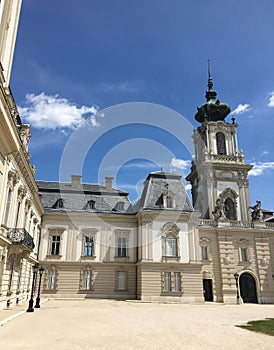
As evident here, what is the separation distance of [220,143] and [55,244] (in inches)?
1009

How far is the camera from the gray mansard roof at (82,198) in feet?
109

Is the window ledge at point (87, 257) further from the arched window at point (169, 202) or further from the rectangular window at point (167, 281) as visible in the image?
the arched window at point (169, 202)

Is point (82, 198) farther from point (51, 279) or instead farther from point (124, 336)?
point (124, 336)

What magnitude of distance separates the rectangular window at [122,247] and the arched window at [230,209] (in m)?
13.5

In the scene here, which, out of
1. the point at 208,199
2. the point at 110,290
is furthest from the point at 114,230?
the point at 208,199

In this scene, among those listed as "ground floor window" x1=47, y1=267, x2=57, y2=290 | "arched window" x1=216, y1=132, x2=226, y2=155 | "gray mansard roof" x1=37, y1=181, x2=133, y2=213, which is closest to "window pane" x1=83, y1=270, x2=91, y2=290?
"ground floor window" x1=47, y1=267, x2=57, y2=290

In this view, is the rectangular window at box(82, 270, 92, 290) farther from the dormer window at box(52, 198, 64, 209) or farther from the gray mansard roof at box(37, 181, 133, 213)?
the dormer window at box(52, 198, 64, 209)

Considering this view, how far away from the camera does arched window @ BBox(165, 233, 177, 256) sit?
3017 centimetres

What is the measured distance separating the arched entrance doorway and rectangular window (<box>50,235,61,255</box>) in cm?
1995

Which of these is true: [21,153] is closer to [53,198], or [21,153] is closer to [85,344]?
[85,344]

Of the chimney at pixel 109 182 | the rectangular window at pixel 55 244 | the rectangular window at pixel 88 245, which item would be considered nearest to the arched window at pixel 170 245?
the rectangular window at pixel 88 245

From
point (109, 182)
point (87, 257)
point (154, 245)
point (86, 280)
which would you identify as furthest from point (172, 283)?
point (109, 182)

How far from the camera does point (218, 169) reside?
128ft

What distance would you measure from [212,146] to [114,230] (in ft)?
59.7
